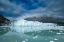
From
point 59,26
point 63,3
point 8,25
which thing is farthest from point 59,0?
point 8,25

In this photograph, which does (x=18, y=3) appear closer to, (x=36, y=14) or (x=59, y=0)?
(x=36, y=14)

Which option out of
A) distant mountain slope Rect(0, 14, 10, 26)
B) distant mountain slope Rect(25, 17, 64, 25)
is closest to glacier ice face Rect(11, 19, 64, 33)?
distant mountain slope Rect(25, 17, 64, 25)

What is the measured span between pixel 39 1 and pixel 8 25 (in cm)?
112

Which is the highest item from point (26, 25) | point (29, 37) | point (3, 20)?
point (3, 20)

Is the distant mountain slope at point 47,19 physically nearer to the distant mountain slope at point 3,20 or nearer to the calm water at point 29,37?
the calm water at point 29,37

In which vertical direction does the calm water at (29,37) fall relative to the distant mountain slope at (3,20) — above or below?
below

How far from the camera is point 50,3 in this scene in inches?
124

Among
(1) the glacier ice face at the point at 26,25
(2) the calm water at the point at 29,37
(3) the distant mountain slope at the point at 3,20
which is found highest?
(3) the distant mountain slope at the point at 3,20

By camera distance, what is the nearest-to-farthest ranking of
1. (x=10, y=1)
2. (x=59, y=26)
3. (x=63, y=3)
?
(x=10, y=1)
(x=63, y=3)
(x=59, y=26)

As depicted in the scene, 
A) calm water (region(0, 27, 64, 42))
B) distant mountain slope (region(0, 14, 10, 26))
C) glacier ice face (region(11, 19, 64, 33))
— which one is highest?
distant mountain slope (region(0, 14, 10, 26))

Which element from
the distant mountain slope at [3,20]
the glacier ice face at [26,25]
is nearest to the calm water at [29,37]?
the distant mountain slope at [3,20]

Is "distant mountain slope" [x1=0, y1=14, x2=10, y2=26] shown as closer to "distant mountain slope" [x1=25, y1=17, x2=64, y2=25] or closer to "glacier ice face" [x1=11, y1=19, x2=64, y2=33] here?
"glacier ice face" [x1=11, y1=19, x2=64, y2=33]

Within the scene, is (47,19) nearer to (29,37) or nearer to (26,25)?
(26,25)

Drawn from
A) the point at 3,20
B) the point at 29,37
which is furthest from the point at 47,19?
the point at 3,20
